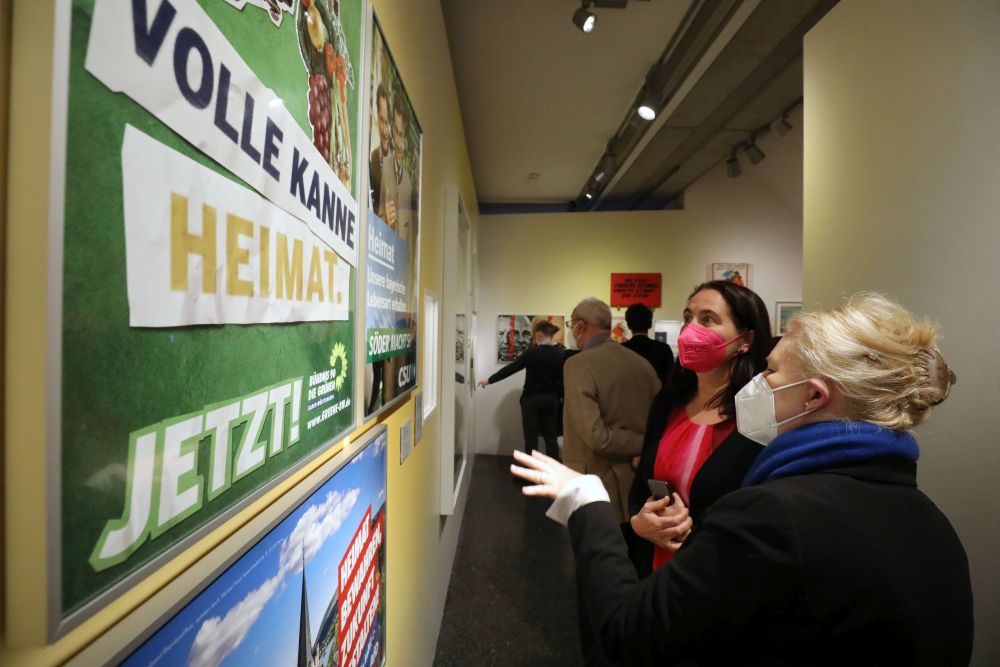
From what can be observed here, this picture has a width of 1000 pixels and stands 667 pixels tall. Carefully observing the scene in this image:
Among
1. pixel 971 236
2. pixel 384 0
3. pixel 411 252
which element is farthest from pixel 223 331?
pixel 971 236

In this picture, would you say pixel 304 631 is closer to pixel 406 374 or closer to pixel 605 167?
pixel 406 374

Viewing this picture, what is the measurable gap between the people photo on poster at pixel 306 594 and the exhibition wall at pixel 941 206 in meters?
1.77

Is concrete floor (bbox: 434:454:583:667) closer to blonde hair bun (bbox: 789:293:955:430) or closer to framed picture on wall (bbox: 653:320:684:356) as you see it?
blonde hair bun (bbox: 789:293:955:430)

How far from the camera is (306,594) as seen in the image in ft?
2.12

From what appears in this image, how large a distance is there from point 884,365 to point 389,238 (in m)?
1.09

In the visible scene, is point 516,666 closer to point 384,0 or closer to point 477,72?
point 384,0

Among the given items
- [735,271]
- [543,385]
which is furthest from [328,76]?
[735,271]

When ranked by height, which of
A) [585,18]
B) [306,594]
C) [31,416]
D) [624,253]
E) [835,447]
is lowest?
[306,594]

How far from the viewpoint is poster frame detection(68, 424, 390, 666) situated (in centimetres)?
31

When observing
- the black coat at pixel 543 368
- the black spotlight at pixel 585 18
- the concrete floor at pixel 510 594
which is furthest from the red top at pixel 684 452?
the black coat at pixel 543 368

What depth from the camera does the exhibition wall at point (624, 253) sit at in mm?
5320

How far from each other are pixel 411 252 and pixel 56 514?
1.19 metres

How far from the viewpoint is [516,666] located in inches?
88.7

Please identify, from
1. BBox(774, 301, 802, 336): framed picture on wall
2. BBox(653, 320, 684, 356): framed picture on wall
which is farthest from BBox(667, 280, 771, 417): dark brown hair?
BBox(774, 301, 802, 336): framed picture on wall
